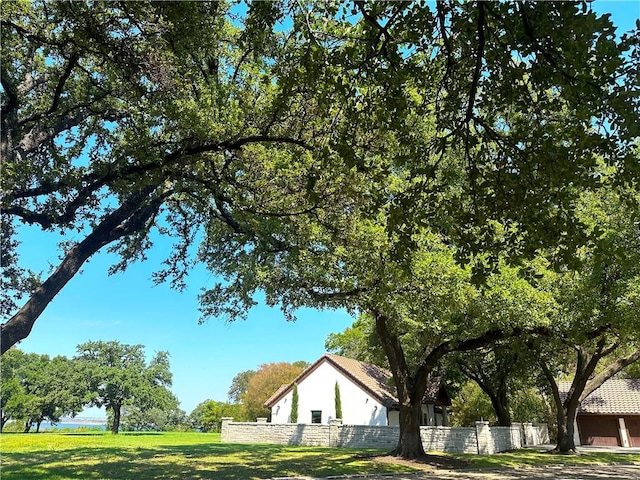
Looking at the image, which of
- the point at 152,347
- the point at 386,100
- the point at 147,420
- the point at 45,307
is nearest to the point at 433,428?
the point at 45,307

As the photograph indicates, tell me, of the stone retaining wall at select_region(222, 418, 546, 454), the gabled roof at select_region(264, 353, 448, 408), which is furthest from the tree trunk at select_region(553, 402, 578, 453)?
the gabled roof at select_region(264, 353, 448, 408)

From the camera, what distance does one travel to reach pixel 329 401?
32.1 m

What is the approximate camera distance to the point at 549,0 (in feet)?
13.2

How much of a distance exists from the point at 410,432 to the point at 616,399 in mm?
24006

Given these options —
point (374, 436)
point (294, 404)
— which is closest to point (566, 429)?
point (374, 436)

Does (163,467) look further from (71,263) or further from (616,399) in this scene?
(616,399)

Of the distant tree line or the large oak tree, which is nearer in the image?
the large oak tree

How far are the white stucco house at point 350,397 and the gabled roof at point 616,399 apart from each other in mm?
9671

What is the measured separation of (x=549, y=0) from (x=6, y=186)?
325 inches

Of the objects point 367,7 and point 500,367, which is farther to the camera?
point 500,367

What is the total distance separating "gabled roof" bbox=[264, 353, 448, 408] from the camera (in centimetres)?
3003

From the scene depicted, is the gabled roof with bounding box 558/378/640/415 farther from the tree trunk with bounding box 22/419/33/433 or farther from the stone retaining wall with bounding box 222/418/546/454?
the tree trunk with bounding box 22/419/33/433

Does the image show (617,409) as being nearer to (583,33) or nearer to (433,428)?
(433,428)

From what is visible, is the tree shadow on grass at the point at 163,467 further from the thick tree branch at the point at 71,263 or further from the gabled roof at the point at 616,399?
the gabled roof at the point at 616,399
